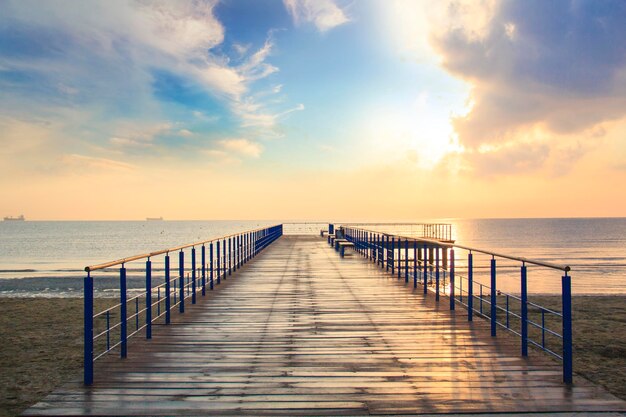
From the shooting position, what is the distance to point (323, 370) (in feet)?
17.1

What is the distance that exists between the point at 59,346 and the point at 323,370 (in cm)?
757

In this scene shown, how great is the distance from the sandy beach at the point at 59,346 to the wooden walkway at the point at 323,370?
1.01 metres

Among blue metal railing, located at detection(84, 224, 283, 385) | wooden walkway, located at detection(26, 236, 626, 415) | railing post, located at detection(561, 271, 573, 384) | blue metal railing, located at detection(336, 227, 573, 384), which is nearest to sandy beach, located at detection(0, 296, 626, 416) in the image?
blue metal railing, located at detection(84, 224, 283, 385)

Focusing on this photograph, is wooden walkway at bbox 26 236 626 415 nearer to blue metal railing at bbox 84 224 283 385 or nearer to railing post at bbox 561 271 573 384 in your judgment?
railing post at bbox 561 271 573 384

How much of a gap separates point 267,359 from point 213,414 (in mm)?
1585

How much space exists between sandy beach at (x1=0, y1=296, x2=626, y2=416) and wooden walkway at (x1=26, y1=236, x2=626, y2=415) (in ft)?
3.33

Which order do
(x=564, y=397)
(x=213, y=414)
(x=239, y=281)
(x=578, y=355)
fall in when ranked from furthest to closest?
1. (x=239, y=281)
2. (x=578, y=355)
3. (x=564, y=397)
4. (x=213, y=414)

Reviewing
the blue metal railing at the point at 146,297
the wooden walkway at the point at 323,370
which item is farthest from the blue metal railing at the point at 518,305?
the blue metal railing at the point at 146,297

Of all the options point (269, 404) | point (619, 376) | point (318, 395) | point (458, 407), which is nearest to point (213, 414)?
point (269, 404)

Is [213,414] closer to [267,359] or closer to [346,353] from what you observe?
[267,359]

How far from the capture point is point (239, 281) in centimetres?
1288

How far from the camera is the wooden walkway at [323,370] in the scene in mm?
4266

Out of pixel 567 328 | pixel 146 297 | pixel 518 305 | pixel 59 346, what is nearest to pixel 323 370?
pixel 567 328

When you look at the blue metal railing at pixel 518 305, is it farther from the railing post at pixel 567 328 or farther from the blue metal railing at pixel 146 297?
the blue metal railing at pixel 146 297
